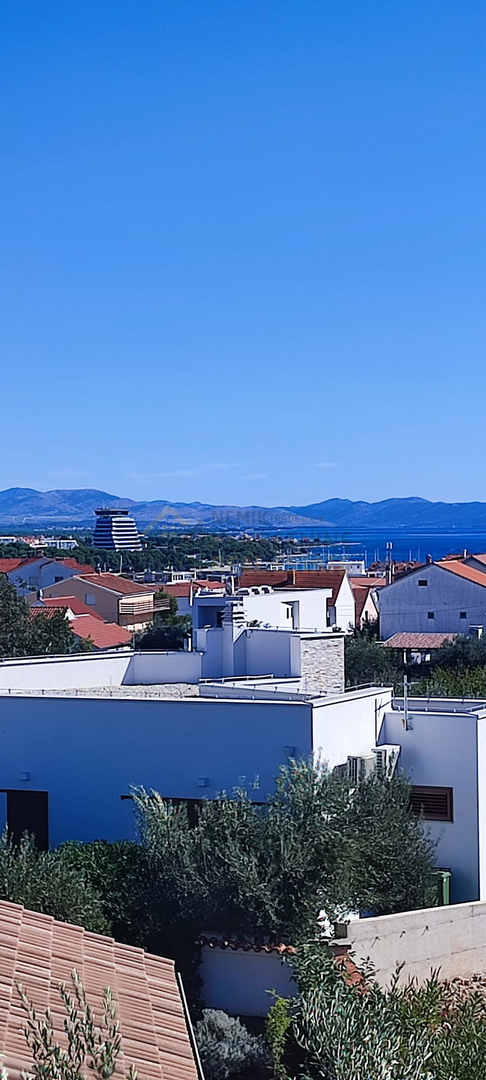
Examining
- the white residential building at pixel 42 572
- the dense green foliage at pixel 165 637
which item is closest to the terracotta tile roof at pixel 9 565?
the white residential building at pixel 42 572

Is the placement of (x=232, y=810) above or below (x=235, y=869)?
above

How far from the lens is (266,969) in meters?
13.5

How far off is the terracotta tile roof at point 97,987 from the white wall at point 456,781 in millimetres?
7856

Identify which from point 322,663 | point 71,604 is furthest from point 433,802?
point 71,604

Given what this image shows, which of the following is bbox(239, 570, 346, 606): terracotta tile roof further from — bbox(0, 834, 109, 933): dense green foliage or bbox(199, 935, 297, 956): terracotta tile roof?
bbox(0, 834, 109, 933): dense green foliage

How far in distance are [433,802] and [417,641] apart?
1545 inches

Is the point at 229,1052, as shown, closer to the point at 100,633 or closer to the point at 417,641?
the point at 100,633

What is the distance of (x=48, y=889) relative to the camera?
12.7 meters

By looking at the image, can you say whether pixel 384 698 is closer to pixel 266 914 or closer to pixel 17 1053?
pixel 266 914

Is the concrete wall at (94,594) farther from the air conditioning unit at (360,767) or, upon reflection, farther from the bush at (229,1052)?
the bush at (229,1052)

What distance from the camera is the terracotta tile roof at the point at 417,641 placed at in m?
53.6

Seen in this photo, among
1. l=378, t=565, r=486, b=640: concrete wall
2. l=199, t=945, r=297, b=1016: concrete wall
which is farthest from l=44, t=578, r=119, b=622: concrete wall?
l=199, t=945, r=297, b=1016: concrete wall

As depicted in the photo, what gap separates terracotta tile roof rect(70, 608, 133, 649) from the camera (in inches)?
2111

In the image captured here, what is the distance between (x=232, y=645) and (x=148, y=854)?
8.01 metres
